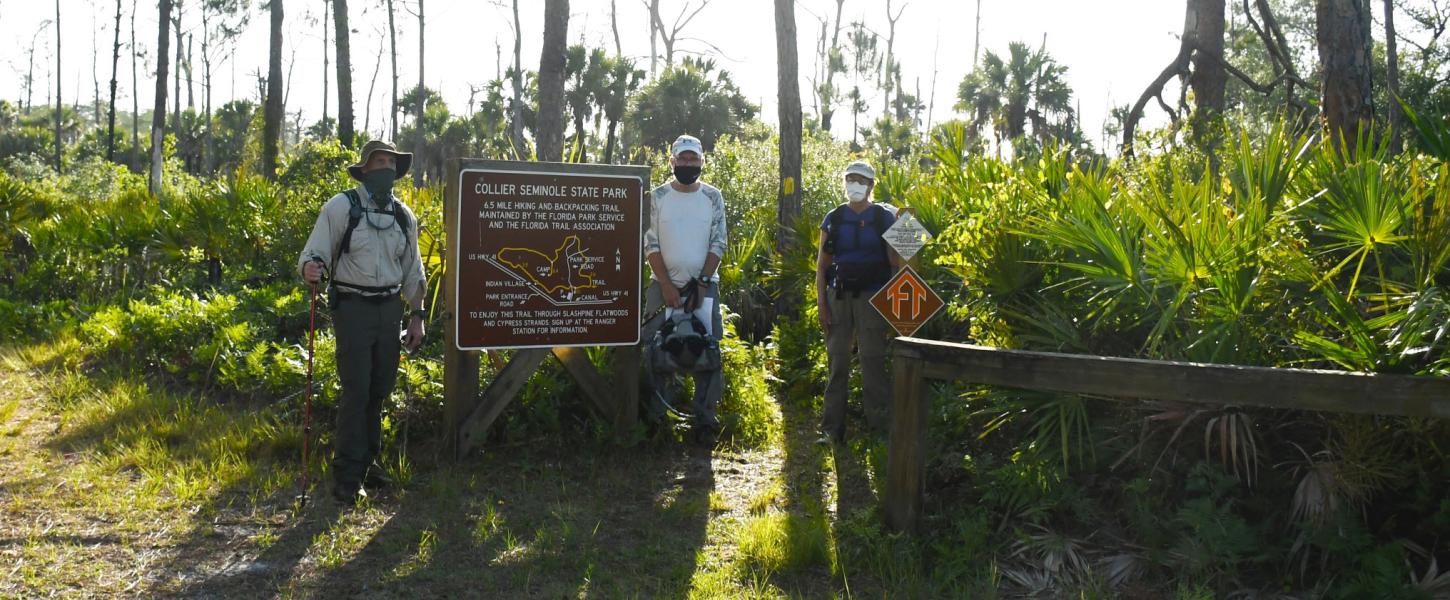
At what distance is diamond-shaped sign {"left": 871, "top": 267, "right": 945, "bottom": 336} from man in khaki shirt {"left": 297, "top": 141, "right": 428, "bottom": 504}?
2.48 meters

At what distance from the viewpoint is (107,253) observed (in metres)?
11.3

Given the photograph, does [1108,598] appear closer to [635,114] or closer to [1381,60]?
[635,114]

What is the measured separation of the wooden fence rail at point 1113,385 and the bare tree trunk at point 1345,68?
4270mm

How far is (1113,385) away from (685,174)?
3.14 meters

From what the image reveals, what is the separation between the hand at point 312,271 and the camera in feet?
16.8

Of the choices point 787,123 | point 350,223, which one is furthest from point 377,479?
point 787,123

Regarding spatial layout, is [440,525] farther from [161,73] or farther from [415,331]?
[161,73]

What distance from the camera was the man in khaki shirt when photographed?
5332 mm

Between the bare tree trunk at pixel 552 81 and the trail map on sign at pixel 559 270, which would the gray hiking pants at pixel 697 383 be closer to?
the trail map on sign at pixel 559 270

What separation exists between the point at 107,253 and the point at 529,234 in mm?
7420

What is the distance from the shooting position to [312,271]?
513cm

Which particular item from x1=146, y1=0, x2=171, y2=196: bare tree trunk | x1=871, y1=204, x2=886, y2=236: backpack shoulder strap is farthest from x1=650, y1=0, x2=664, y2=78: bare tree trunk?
x1=871, y1=204, x2=886, y2=236: backpack shoulder strap

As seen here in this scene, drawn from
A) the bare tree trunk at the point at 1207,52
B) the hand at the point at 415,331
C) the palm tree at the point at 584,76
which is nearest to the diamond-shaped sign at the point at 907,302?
the hand at the point at 415,331

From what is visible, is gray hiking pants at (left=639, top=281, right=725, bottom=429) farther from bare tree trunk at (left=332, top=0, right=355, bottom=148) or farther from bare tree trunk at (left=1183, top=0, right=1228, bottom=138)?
bare tree trunk at (left=332, top=0, right=355, bottom=148)
